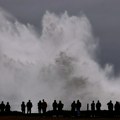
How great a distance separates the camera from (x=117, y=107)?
2815 inches

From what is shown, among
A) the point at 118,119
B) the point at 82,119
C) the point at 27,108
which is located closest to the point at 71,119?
the point at 82,119

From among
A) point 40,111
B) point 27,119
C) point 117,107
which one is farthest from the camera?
point 40,111

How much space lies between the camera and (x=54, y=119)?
211 feet

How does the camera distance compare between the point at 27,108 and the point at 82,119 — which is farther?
the point at 27,108

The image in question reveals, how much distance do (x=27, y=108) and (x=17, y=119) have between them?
1164 cm

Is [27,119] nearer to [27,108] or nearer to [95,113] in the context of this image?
[27,108]

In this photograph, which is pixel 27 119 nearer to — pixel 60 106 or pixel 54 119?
pixel 54 119

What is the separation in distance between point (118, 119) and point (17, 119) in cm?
1201

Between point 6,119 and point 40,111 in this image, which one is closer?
point 6,119

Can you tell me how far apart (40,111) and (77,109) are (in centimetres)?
660

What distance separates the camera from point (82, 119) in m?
64.8

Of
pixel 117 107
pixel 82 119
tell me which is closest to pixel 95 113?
pixel 117 107

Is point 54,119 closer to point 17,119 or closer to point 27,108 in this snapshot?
point 17,119

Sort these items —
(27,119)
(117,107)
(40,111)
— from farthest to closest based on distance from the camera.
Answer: (40,111), (117,107), (27,119)
